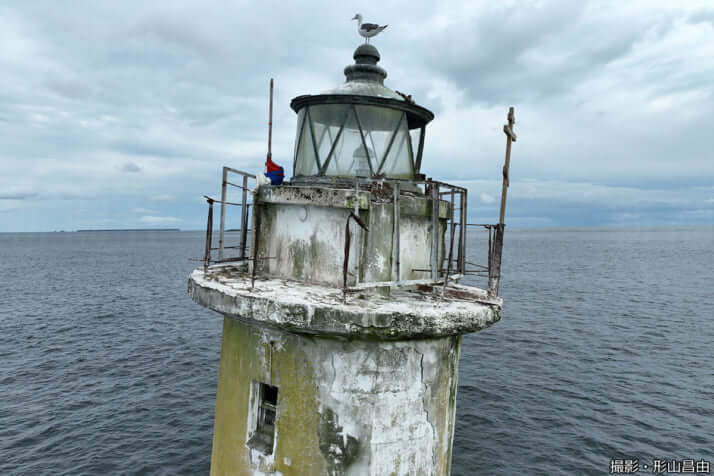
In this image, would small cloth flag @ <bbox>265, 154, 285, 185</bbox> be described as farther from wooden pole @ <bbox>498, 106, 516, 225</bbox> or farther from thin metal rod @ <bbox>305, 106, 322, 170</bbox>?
wooden pole @ <bbox>498, 106, 516, 225</bbox>

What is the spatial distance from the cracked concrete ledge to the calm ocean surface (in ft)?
32.0

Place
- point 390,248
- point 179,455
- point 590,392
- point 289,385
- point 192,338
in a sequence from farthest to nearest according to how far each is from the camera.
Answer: point 192,338 → point 590,392 → point 179,455 → point 390,248 → point 289,385

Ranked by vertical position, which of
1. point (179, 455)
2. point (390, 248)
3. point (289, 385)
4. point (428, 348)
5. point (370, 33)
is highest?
point (370, 33)

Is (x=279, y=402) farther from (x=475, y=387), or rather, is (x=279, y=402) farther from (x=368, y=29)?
(x=475, y=387)

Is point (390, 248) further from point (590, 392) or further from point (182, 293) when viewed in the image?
point (182, 293)

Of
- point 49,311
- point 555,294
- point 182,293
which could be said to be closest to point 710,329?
point 555,294

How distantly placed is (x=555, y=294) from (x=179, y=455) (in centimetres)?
3386

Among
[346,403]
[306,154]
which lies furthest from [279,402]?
[306,154]

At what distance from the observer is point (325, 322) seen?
4.34 metres

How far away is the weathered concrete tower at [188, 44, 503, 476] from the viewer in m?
4.62

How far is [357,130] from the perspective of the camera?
6.05 metres

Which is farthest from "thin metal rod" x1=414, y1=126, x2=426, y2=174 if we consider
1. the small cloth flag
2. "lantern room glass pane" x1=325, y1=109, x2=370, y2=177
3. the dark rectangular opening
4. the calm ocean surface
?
the calm ocean surface

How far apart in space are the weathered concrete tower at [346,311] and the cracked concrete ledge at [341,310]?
15mm

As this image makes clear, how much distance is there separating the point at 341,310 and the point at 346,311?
0.17 feet
